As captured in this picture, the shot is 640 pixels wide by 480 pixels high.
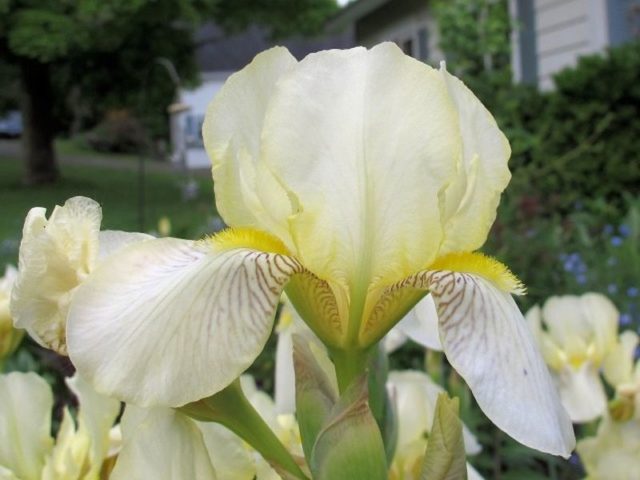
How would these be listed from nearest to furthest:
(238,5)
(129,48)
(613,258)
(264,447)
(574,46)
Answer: (264,447) → (613,258) → (574,46) → (238,5) → (129,48)

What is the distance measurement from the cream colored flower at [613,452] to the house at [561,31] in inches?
188

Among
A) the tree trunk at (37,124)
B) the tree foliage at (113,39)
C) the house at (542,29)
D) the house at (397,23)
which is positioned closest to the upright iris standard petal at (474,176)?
the house at (542,29)

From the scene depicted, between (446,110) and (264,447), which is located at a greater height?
(446,110)

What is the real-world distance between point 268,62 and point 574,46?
20.5 ft

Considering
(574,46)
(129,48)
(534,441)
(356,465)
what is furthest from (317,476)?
(129,48)

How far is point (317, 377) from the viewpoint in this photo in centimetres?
61

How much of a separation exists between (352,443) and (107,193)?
49.3 feet

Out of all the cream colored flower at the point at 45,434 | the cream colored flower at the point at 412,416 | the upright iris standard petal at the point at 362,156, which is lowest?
the cream colored flower at the point at 412,416

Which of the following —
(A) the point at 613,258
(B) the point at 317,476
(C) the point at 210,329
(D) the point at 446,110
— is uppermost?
(D) the point at 446,110

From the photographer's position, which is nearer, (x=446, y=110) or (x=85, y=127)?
(x=446, y=110)

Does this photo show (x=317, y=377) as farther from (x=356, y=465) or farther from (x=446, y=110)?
(x=446, y=110)

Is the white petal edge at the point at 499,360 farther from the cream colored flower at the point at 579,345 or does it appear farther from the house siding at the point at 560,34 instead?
the house siding at the point at 560,34

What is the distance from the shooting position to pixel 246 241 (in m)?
0.59

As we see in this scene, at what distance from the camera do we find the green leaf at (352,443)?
54 centimetres
